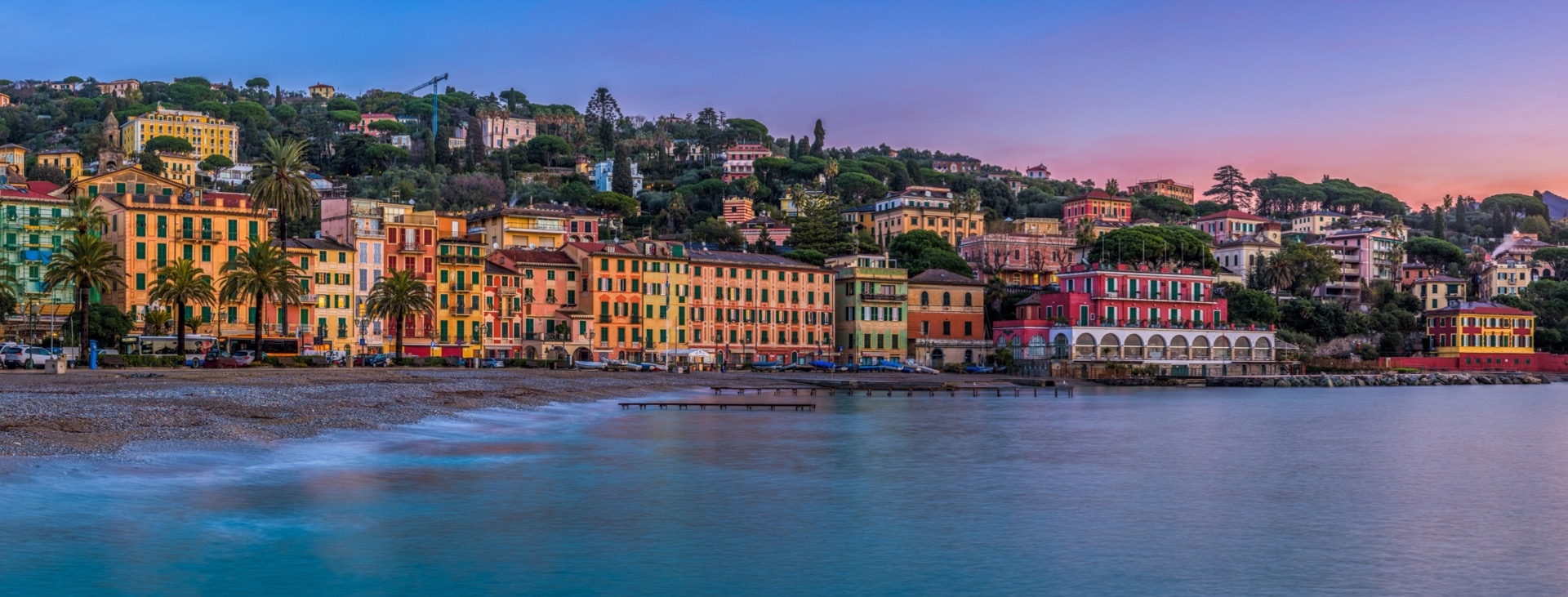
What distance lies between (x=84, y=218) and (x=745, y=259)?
56.2 meters

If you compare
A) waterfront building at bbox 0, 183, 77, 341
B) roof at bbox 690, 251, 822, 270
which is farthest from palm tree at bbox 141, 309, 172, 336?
roof at bbox 690, 251, 822, 270

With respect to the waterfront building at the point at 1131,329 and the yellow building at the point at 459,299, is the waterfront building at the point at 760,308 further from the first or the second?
the yellow building at the point at 459,299

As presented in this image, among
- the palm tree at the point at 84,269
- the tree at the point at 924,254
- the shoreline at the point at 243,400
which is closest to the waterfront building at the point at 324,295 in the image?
the shoreline at the point at 243,400

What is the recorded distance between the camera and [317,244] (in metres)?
101

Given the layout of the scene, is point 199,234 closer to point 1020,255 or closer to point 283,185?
point 283,185

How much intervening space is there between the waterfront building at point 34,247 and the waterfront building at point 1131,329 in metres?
79.1

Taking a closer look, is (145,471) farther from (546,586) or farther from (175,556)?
(546,586)

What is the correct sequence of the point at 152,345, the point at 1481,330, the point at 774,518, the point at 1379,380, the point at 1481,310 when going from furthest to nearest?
the point at 1481,330 → the point at 1481,310 → the point at 1379,380 → the point at 152,345 → the point at 774,518

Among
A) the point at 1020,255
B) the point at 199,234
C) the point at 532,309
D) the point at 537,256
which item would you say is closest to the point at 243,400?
the point at 199,234

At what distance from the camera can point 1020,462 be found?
45688 millimetres

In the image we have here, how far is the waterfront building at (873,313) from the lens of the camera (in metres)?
125

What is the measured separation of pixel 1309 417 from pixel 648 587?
60638mm

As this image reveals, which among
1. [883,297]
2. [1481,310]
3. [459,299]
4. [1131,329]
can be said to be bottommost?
[1131,329]

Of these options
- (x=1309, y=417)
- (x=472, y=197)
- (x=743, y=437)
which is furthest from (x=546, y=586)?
(x=472, y=197)
